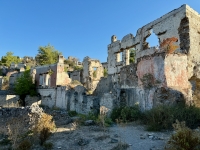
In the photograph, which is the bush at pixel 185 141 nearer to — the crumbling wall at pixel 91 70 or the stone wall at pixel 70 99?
the stone wall at pixel 70 99

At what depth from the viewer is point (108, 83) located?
18719 millimetres

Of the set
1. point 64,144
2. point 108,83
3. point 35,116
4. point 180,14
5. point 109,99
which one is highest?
point 180,14

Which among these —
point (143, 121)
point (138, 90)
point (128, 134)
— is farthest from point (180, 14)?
point (128, 134)

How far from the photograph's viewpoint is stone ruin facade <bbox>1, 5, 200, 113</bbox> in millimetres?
8562

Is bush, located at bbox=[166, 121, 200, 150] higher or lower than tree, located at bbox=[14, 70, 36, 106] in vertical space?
lower

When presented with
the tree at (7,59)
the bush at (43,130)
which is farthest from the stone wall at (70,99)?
the tree at (7,59)

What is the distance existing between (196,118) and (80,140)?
14.7ft

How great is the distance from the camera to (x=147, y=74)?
915 cm

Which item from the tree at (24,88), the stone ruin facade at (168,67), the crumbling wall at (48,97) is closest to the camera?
the stone ruin facade at (168,67)

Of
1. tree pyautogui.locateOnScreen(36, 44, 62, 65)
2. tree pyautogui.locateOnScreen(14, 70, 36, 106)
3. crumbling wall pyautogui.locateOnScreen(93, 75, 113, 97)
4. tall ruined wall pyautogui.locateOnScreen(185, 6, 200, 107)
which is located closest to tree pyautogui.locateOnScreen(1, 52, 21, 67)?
tree pyautogui.locateOnScreen(36, 44, 62, 65)

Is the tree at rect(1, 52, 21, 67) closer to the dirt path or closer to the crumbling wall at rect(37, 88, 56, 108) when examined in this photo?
the crumbling wall at rect(37, 88, 56, 108)

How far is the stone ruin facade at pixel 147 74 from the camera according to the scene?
8.56 meters

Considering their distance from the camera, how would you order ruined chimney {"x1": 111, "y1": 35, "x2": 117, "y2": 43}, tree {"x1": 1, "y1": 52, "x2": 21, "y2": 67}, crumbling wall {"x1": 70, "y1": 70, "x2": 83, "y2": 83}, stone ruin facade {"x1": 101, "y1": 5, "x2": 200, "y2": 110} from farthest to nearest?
tree {"x1": 1, "y1": 52, "x2": 21, "y2": 67}
crumbling wall {"x1": 70, "y1": 70, "x2": 83, "y2": 83}
ruined chimney {"x1": 111, "y1": 35, "x2": 117, "y2": 43}
stone ruin facade {"x1": 101, "y1": 5, "x2": 200, "y2": 110}

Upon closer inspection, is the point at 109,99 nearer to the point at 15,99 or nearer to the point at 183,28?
the point at 183,28
